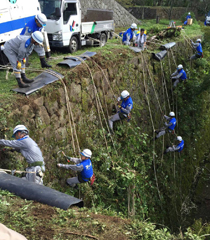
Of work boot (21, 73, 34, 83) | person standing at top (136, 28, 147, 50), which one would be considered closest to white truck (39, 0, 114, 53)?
person standing at top (136, 28, 147, 50)

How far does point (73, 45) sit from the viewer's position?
407 inches

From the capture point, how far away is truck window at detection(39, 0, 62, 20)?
9539 millimetres

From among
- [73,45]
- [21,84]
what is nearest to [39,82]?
[21,84]

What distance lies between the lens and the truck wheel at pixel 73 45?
32.8ft

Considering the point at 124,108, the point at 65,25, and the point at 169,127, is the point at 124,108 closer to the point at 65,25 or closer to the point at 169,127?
the point at 169,127

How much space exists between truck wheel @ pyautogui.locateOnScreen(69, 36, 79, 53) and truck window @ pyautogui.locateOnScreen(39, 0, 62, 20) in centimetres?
112

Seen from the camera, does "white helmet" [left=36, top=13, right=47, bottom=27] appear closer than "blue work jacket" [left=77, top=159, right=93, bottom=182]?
No

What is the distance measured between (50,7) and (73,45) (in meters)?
1.64

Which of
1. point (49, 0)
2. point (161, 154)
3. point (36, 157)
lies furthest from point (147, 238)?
point (49, 0)

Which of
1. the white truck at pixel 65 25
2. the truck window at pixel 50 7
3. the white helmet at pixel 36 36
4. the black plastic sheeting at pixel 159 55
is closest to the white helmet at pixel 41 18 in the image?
the white helmet at pixel 36 36

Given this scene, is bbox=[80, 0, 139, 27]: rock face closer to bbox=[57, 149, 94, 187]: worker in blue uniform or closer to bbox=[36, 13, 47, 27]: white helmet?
bbox=[36, 13, 47, 27]: white helmet

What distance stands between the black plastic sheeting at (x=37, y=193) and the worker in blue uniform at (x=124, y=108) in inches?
174

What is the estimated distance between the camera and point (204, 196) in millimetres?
11711

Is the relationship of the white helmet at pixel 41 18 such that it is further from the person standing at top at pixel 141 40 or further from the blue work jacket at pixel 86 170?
the person standing at top at pixel 141 40
